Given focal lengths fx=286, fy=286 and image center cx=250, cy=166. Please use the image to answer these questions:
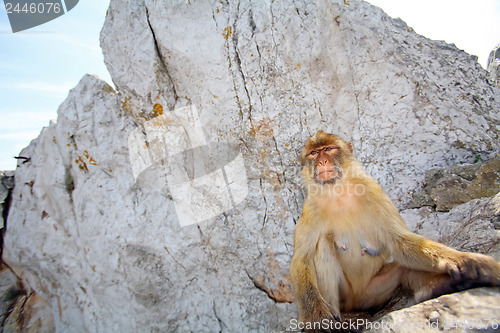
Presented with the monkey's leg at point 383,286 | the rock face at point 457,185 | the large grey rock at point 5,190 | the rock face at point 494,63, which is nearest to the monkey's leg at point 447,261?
the monkey's leg at point 383,286

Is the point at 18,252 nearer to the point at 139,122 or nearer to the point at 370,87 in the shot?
the point at 139,122

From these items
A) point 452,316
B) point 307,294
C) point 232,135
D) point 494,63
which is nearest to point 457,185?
point 452,316

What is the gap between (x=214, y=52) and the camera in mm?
3078

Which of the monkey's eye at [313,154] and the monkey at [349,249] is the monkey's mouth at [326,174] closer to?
the monkey at [349,249]

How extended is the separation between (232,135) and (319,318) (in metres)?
2.01

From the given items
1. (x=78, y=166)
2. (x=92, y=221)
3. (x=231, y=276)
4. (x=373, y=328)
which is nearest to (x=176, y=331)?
(x=231, y=276)

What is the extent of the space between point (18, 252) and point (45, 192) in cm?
91

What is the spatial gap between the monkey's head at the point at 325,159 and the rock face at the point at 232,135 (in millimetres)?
869

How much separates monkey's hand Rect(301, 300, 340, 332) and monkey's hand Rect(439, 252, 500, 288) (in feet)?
2.12

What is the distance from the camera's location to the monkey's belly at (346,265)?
1798mm

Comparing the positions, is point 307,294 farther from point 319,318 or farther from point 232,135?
point 232,135

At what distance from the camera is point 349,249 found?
184 centimetres

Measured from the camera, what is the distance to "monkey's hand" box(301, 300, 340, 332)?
1541 millimetres

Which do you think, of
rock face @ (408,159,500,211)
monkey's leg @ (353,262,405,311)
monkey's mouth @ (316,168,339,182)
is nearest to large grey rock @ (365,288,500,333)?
monkey's leg @ (353,262,405,311)
